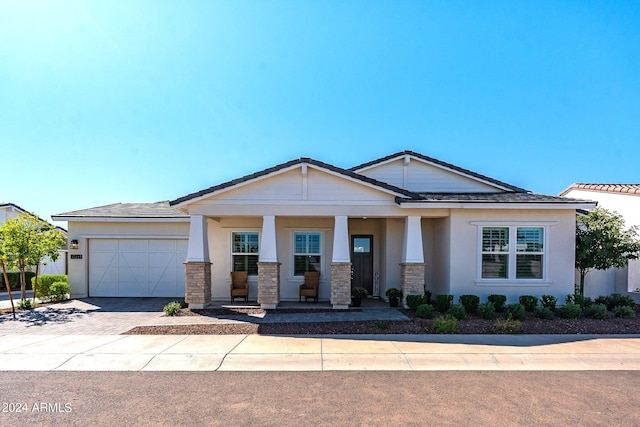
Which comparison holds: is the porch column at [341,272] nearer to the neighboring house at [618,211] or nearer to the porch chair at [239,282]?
the porch chair at [239,282]

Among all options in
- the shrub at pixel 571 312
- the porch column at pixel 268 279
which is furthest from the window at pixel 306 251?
the shrub at pixel 571 312

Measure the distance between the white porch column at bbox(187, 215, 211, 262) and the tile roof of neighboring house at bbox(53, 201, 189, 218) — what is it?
2.83 m

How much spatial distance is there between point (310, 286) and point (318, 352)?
586 centimetres

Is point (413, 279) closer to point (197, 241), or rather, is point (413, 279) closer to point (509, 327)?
point (509, 327)

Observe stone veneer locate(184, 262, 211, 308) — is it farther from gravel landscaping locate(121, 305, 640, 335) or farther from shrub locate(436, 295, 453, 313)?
shrub locate(436, 295, 453, 313)

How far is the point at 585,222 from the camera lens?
38.5ft

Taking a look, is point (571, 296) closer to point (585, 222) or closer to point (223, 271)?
point (585, 222)

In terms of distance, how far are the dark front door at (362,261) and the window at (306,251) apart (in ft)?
5.20

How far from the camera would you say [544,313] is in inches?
381

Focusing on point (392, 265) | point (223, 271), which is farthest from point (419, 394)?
point (223, 271)

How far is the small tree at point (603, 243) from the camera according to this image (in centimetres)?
1086

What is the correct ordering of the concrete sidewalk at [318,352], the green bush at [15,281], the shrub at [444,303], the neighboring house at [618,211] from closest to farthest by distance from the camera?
the concrete sidewalk at [318,352], the shrub at [444,303], the neighboring house at [618,211], the green bush at [15,281]

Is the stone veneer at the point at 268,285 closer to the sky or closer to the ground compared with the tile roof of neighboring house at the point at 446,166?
closer to the ground

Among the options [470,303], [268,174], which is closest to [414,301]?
[470,303]
